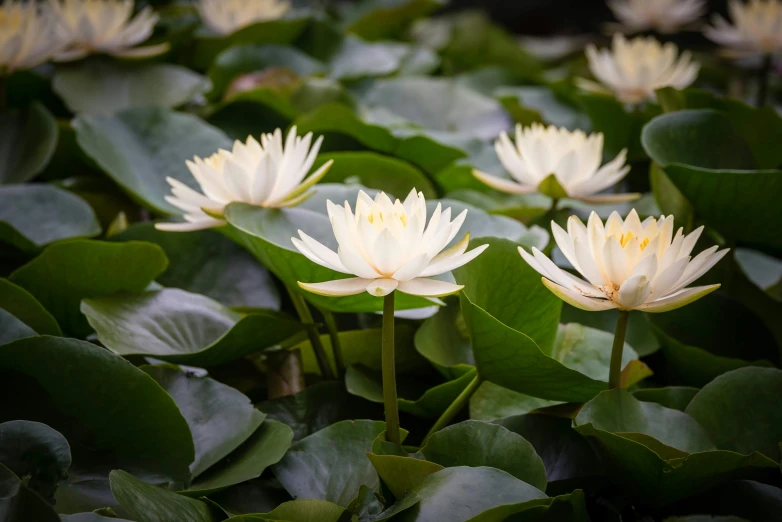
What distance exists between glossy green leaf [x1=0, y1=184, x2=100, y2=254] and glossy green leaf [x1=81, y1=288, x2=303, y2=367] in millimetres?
181

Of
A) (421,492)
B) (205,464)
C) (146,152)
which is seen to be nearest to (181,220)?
(146,152)

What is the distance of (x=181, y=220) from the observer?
88cm

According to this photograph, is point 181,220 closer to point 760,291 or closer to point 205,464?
point 205,464

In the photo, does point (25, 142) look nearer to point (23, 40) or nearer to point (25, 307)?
point (23, 40)


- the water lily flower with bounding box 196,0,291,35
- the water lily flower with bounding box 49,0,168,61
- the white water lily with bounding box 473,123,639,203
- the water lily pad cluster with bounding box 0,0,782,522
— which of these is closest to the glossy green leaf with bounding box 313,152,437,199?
the water lily pad cluster with bounding box 0,0,782,522

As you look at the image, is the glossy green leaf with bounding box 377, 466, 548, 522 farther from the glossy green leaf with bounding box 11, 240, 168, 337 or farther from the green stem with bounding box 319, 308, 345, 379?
the glossy green leaf with bounding box 11, 240, 168, 337

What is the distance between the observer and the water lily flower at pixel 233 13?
4.39 feet

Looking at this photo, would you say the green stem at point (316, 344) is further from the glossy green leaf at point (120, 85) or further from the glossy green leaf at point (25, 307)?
the glossy green leaf at point (120, 85)

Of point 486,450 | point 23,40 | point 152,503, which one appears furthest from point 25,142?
point 486,450

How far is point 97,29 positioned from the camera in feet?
3.66

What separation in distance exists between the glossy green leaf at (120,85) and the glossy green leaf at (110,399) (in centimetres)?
64

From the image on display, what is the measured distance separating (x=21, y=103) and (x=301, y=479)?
3.09 feet

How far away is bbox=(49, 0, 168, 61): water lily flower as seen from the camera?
111 centimetres

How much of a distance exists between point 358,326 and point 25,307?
34cm
